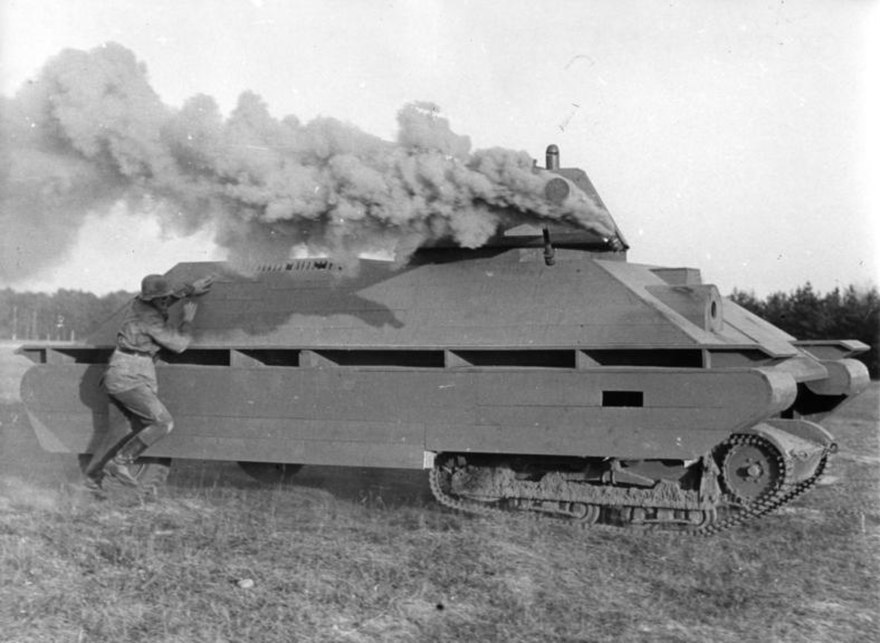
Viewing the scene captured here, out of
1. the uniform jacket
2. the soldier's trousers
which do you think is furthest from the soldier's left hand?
the soldier's trousers

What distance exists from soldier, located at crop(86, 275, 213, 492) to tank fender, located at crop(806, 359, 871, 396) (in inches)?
233

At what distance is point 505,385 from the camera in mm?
7273

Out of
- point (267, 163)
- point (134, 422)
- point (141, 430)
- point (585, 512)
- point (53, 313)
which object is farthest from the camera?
point (53, 313)

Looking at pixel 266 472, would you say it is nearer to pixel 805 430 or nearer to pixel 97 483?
pixel 97 483

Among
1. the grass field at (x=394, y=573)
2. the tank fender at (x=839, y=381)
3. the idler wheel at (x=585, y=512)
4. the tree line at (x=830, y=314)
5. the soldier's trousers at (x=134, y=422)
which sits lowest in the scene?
the grass field at (x=394, y=573)

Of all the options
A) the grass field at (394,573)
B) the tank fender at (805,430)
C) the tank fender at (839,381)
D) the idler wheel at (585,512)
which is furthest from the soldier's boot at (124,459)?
the tank fender at (839,381)

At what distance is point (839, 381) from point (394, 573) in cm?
521

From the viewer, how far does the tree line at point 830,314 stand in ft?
104

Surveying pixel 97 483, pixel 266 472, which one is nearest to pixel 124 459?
pixel 97 483

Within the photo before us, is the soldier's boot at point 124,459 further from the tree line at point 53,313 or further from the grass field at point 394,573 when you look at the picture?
the tree line at point 53,313

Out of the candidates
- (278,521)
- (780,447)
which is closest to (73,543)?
(278,521)

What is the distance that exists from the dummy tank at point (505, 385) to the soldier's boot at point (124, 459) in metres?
0.29

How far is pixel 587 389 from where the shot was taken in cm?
710

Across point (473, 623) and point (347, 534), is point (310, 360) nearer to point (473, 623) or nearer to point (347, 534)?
point (347, 534)
